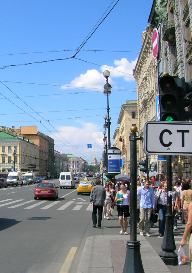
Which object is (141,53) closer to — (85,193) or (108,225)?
(85,193)

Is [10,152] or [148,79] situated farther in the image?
[10,152]

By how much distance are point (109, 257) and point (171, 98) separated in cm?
373

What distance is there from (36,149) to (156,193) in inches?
6372

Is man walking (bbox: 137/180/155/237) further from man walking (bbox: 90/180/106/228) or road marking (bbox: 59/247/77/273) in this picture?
road marking (bbox: 59/247/77/273)

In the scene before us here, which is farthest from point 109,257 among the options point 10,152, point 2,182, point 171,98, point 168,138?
point 10,152

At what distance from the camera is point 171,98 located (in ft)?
30.6

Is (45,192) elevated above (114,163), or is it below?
below

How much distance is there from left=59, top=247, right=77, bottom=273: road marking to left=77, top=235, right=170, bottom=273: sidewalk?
0.23 meters

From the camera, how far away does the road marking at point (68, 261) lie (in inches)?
394

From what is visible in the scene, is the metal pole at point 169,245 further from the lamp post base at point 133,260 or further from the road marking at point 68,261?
the lamp post base at point 133,260

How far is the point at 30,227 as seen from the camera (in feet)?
59.9

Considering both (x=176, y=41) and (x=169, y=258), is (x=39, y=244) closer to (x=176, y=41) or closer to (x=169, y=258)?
(x=169, y=258)

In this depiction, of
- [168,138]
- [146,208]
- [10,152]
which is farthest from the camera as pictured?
[10,152]

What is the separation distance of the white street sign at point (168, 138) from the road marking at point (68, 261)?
369 cm
